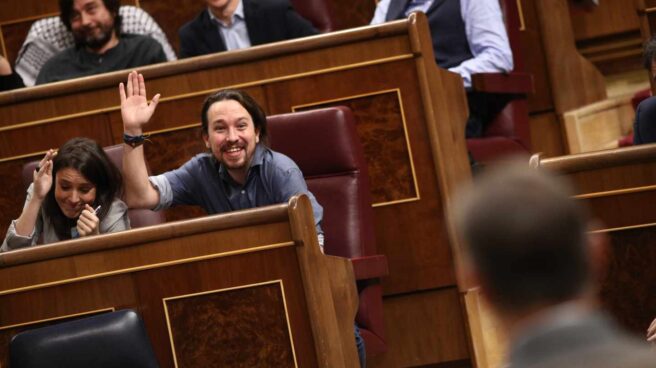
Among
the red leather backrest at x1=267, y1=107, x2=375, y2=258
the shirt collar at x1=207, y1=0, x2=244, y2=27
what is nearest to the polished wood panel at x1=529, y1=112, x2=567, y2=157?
the shirt collar at x1=207, y1=0, x2=244, y2=27

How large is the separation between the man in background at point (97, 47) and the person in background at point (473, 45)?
325 millimetres

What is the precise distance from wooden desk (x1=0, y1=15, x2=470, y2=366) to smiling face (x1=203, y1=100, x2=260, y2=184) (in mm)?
124

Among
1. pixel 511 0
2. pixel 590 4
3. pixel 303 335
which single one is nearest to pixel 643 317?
pixel 303 335

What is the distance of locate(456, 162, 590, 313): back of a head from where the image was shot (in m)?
0.36

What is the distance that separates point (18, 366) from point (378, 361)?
0.39 metres

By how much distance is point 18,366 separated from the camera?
929mm

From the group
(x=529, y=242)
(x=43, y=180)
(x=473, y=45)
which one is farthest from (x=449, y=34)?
(x=529, y=242)

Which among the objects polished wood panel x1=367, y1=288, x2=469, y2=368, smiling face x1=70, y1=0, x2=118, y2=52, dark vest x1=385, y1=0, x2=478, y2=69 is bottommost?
polished wood panel x1=367, y1=288, x2=469, y2=368

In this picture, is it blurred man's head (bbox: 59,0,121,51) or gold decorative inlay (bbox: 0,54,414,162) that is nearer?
gold decorative inlay (bbox: 0,54,414,162)

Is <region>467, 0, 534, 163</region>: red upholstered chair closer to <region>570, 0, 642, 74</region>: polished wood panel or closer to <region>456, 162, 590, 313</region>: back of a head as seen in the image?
<region>570, 0, 642, 74</region>: polished wood panel

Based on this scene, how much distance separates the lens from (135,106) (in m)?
1.14

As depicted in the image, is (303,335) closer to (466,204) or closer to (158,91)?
(158,91)

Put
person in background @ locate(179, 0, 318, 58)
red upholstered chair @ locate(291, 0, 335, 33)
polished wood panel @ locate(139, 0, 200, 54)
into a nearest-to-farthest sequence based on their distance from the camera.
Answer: person in background @ locate(179, 0, 318, 58) → red upholstered chair @ locate(291, 0, 335, 33) → polished wood panel @ locate(139, 0, 200, 54)

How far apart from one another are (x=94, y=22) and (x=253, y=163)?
465 mm
